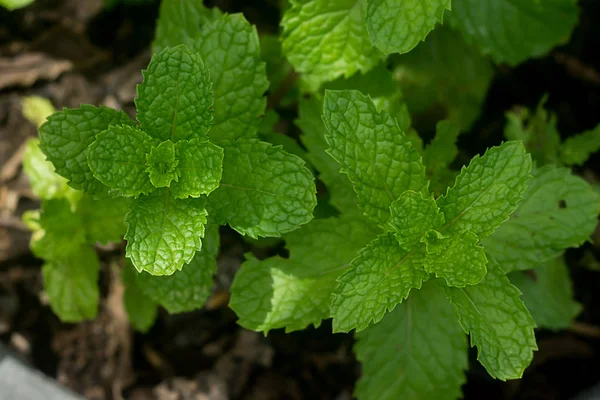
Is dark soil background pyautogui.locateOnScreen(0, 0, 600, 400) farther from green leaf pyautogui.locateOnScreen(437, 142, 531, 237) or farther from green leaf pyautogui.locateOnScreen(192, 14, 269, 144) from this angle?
green leaf pyautogui.locateOnScreen(437, 142, 531, 237)

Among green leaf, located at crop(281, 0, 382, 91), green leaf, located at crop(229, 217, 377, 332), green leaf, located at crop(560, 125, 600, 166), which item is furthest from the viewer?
green leaf, located at crop(560, 125, 600, 166)

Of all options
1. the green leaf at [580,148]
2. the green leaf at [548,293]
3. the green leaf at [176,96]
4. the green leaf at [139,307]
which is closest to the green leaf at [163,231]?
the green leaf at [176,96]

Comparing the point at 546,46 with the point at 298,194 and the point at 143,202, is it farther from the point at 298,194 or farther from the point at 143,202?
the point at 143,202

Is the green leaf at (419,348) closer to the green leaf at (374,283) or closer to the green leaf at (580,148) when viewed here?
the green leaf at (374,283)

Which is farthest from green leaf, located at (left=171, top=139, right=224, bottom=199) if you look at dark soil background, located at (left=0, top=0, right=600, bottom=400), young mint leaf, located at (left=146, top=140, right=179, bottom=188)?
dark soil background, located at (left=0, top=0, right=600, bottom=400)

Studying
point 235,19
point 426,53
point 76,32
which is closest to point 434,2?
point 235,19

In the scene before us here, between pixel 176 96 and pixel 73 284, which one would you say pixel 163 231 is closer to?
pixel 176 96

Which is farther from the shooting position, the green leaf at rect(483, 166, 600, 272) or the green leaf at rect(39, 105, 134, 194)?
the green leaf at rect(483, 166, 600, 272)
